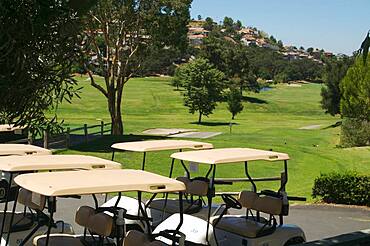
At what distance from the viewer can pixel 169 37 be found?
29.5 meters


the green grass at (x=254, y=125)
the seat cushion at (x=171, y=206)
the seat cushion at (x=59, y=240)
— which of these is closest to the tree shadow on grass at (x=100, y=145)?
the green grass at (x=254, y=125)

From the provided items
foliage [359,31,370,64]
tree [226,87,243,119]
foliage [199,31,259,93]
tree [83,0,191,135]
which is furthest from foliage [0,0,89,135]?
foliage [199,31,259,93]

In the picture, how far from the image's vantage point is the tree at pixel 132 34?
28.1m

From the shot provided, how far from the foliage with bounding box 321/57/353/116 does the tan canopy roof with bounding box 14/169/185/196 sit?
2164 inches

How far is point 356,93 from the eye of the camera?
3978cm

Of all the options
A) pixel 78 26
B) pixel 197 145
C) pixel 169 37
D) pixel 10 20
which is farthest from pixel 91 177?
pixel 169 37

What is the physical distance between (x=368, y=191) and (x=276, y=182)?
366 centimetres

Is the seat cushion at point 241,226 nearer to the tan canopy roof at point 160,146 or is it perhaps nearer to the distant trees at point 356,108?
the tan canopy roof at point 160,146

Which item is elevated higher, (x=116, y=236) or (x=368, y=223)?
(x=116, y=236)

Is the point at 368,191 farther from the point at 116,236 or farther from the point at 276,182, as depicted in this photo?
the point at 116,236

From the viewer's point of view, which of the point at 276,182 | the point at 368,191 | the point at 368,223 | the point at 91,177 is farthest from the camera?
the point at 276,182

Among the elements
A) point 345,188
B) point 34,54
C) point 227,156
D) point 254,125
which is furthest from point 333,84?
point 34,54

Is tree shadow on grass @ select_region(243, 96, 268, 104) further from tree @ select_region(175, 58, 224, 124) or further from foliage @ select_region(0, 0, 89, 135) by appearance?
foliage @ select_region(0, 0, 89, 135)

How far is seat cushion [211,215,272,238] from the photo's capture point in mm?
7471
